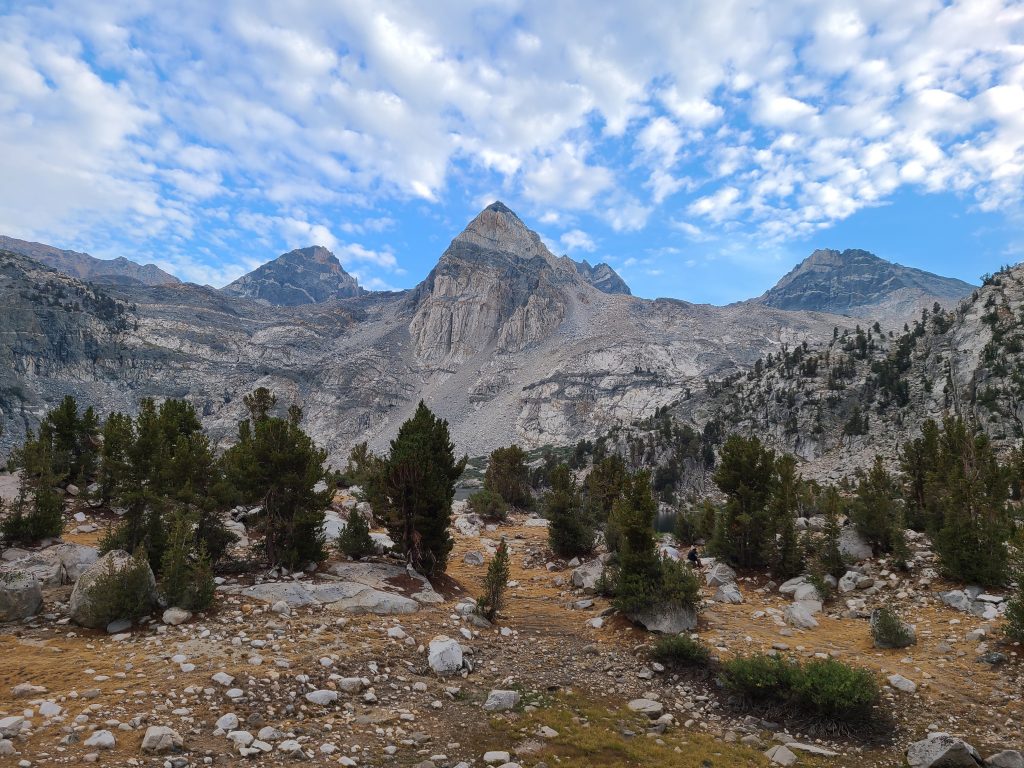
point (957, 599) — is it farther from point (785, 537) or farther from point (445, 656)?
point (445, 656)

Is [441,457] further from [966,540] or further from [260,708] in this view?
[966,540]

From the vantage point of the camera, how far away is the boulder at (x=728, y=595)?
17.7 meters

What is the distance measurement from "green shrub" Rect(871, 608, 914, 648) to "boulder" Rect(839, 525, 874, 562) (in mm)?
7111

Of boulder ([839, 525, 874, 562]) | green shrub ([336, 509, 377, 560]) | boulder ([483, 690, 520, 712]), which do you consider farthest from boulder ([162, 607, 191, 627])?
boulder ([839, 525, 874, 562])

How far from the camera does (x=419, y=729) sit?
8852mm

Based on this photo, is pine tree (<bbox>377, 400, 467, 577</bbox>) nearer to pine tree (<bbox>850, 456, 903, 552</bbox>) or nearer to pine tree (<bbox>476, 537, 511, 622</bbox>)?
pine tree (<bbox>476, 537, 511, 622</bbox>)

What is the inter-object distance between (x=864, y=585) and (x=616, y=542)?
1009 cm

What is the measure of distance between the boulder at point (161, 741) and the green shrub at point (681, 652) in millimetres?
9797

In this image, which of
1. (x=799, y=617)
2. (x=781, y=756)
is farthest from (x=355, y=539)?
(x=799, y=617)

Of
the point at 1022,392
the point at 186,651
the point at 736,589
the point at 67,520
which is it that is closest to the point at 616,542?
the point at 736,589

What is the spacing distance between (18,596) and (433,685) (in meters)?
9.28

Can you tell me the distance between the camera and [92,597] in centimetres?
1109

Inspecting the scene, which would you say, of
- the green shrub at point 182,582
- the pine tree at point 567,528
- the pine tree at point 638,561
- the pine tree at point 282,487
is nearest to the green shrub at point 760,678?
the pine tree at point 638,561

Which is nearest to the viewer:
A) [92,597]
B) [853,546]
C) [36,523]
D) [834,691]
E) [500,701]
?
[834,691]
